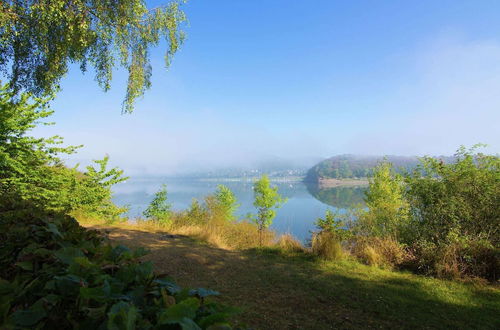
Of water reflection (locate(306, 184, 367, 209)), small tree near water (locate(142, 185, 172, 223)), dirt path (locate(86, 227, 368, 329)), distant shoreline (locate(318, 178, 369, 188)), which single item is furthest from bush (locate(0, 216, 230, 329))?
distant shoreline (locate(318, 178, 369, 188))

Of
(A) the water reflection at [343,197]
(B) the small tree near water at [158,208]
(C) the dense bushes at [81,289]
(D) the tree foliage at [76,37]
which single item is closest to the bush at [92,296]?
(C) the dense bushes at [81,289]

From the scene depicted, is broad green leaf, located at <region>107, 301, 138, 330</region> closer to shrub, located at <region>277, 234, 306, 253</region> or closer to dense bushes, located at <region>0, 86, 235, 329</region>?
dense bushes, located at <region>0, 86, 235, 329</region>

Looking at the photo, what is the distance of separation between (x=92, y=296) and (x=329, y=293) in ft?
15.4

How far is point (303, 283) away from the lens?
5277mm

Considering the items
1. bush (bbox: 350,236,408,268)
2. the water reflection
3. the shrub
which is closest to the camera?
bush (bbox: 350,236,408,268)

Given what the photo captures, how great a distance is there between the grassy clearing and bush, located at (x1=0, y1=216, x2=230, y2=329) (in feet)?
8.66

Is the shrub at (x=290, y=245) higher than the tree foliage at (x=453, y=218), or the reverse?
the tree foliage at (x=453, y=218)

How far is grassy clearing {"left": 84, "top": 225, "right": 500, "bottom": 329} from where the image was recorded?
3877 millimetres

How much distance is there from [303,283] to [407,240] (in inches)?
174

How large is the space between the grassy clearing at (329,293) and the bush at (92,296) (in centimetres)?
264

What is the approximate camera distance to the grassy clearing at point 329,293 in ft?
12.7

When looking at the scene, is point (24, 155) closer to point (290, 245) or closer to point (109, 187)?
point (109, 187)

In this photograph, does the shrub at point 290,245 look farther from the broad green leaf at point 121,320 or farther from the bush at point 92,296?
the broad green leaf at point 121,320

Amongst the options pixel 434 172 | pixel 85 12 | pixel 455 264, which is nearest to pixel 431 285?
pixel 455 264
